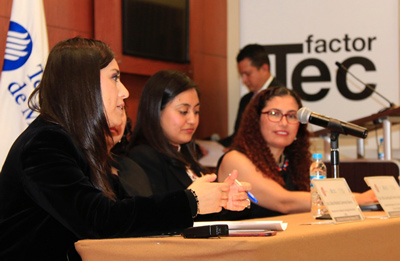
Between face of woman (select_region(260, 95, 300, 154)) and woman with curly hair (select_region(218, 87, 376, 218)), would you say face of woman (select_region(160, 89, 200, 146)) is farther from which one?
face of woman (select_region(260, 95, 300, 154))

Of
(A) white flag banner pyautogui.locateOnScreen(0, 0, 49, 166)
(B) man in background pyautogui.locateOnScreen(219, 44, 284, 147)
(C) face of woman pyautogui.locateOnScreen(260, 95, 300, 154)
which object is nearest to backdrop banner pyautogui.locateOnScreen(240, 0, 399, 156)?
(B) man in background pyautogui.locateOnScreen(219, 44, 284, 147)

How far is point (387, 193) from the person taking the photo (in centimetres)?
210

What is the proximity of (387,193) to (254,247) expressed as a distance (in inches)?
40.3

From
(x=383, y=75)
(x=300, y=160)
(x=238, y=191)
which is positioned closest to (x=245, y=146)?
(x=300, y=160)

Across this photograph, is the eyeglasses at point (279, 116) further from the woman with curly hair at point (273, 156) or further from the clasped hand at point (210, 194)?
the clasped hand at point (210, 194)

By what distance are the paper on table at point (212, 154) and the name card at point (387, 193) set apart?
221cm

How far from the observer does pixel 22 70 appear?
123 inches

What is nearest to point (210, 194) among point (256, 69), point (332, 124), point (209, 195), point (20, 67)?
point (209, 195)

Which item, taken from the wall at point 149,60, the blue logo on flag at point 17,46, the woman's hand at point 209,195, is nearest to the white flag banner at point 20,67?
the blue logo on flag at point 17,46

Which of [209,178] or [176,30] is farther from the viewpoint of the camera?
[176,30]

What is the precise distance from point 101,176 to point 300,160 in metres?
1.63

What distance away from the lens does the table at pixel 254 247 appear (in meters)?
1.26

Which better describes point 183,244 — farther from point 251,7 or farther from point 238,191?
point 251,7

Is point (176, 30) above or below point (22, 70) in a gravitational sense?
above
